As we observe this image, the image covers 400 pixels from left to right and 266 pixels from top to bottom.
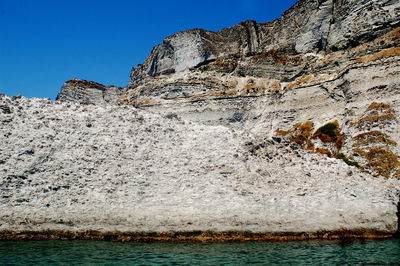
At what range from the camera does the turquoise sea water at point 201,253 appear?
41.3ft

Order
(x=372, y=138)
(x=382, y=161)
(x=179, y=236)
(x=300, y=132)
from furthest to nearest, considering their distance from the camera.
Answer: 1. (x=300, y=132)
2. (x=372, y=138)
3. (x=382, y=161)
4. (x=179, y=236)

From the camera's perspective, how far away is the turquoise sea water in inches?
495

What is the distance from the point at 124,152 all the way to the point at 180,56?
120 feet

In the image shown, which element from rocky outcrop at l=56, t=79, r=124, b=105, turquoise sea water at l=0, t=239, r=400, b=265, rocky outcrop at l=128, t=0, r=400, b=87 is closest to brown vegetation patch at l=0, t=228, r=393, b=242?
turquoise sea water at l=0, t=239, r=400, b=265

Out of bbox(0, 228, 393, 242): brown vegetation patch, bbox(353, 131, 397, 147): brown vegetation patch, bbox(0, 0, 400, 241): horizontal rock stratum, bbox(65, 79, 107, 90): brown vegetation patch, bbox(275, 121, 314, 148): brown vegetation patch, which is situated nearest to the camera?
bbox(0, 228, 393, 242): brown vegetation patch

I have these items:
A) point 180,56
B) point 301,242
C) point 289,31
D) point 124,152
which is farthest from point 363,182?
point 180,56

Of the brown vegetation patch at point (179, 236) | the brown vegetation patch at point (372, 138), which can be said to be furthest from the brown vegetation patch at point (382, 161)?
the brown vegetation patch at point (179, 236)

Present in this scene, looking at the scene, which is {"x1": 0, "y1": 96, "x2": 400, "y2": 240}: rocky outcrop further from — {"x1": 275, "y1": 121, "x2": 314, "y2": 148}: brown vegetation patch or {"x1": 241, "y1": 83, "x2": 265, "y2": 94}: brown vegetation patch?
{"x1": 241, "y1": 83, "x2": 265, "y2": 94}: brown vegetation patch

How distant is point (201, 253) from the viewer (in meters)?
14.0

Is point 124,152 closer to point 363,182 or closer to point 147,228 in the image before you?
point 147,228

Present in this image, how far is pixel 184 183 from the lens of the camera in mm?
19812

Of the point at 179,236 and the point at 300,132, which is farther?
the point at 300,132

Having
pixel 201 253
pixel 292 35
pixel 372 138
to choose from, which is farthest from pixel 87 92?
pixel 201 253

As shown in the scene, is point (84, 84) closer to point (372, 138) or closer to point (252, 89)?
point (252, 89)
